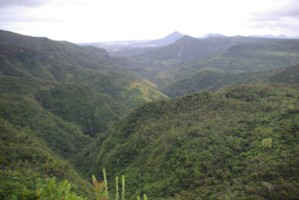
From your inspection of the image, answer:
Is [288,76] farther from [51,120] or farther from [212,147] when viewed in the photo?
[212,147]

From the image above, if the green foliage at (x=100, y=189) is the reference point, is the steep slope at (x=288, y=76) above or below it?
below

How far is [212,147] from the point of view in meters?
57.5

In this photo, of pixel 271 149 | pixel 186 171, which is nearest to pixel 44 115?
pixel 186 171

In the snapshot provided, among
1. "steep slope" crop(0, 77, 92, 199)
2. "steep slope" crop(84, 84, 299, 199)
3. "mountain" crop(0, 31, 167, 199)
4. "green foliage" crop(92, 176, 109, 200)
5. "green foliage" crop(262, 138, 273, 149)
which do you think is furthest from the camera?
"mountain" crop(0, 31, 167, 199)

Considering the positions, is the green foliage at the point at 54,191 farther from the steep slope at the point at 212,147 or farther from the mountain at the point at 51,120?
the mountain at the point at 51,120

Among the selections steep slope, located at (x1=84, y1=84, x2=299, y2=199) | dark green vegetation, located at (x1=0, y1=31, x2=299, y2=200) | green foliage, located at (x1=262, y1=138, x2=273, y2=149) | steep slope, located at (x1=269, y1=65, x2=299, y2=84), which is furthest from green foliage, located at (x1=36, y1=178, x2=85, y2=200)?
steep slope, located at (x1=269, y1=65, x2=299, y2=84)

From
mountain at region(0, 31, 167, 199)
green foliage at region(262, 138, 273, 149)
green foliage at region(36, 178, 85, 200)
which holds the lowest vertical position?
mountain at region(0, 31, 167, 199)

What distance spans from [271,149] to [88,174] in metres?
49.9

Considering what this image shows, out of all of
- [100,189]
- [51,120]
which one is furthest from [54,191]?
[51,120]

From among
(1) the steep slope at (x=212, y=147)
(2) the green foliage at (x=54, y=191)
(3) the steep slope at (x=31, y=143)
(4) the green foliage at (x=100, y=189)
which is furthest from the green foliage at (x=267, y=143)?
(4) the green foliage at (x=100, y=189)

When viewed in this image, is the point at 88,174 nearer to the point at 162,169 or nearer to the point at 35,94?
the point at 162,169

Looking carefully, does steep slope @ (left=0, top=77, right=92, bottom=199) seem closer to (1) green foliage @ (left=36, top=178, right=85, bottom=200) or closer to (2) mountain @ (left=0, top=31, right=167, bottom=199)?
(2) mountain @ (left=0, top=31, right=167, bottom=199)

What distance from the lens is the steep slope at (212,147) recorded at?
43938 mm

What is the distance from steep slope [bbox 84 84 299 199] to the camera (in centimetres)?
4394
